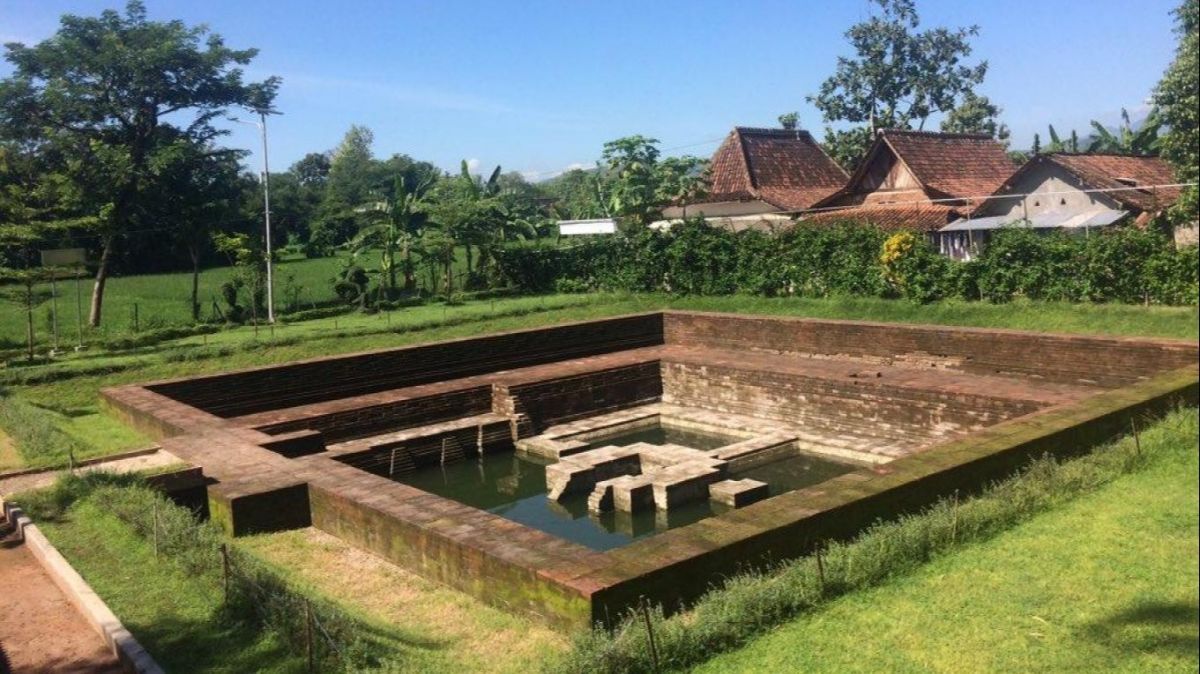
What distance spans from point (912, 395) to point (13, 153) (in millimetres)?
19019

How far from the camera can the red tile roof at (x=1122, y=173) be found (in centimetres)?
1592

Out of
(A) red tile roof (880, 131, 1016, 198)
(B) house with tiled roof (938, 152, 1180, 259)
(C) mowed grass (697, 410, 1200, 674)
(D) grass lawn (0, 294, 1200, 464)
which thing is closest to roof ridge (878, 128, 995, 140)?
(A) red tile roof (880, 131, 1016, 198)

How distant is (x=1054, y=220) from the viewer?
1705cm

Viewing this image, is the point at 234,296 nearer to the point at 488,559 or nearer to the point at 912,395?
the point at 912,395

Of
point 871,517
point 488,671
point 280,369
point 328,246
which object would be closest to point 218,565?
point 488,671

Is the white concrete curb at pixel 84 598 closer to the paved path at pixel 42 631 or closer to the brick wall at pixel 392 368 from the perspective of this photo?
the paved path at pixel 42 631

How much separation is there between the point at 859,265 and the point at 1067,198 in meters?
4.82

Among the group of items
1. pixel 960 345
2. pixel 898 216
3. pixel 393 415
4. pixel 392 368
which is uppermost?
pixel 898 216

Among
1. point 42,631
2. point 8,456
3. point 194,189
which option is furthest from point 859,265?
point 194,189

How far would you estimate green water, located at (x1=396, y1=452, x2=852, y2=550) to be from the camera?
880 centimetres

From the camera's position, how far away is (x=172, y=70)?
66.4 feet

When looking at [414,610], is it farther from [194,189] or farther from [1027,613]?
[194,189]

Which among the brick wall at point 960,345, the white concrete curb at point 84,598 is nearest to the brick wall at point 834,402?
the brick wall at point 960,345

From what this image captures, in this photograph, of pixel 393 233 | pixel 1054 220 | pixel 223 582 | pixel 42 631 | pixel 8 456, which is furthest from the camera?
pixel 393 233
